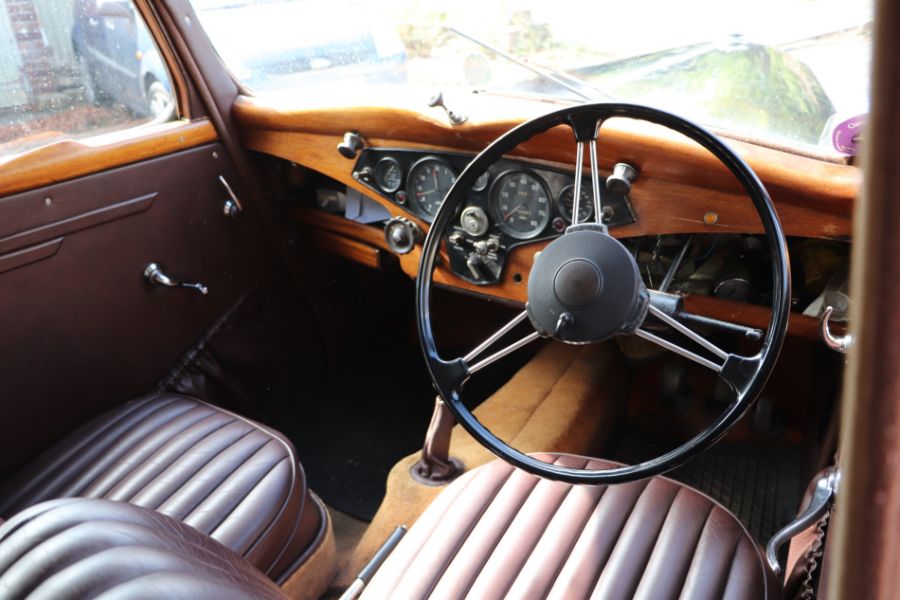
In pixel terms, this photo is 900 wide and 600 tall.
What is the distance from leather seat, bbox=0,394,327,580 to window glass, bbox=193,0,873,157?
860 millimetres

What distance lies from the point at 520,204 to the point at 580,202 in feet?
0.47

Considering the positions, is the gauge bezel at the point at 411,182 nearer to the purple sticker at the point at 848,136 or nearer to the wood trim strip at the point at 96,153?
the wood trim strip at the point at 96,153

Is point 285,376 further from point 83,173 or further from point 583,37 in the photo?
point 583,37

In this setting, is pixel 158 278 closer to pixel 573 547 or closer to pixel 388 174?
pixel 388 174

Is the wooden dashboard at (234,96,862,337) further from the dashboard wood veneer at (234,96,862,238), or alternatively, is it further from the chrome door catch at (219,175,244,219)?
the chrome door catch at (219,175,244,219)

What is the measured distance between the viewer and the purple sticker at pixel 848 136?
4.48ft

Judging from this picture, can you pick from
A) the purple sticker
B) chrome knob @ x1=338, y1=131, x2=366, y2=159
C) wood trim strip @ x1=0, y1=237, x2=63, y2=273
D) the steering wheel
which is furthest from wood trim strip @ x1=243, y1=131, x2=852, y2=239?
wood trim strip @ x1=0, y1=237, x2=63, y2=273

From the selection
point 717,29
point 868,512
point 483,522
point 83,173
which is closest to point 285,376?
point 83,173

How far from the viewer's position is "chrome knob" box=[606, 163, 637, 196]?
151 centimetres

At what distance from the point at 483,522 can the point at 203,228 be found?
1206 millimetres

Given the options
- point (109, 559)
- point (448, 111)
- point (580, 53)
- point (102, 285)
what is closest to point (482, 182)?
point (448, 111)

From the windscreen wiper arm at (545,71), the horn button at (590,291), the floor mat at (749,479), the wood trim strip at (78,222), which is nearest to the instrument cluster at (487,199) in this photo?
the windscreen wiper arm at (545,71)

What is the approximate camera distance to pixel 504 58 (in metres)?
1.94

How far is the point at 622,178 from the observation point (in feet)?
4.93
